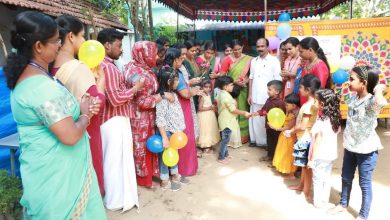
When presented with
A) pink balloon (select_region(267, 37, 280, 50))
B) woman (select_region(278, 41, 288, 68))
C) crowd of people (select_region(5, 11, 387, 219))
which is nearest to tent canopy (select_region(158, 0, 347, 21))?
crowd of people (select_region(5, 11, 387, 219))

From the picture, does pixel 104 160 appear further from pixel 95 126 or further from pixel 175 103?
pixel 175 103

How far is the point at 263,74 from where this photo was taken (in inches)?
184

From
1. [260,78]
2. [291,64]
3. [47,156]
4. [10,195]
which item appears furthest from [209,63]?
[47,156]

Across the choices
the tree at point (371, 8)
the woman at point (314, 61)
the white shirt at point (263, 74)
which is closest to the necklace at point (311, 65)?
the woman at point (314, 61)

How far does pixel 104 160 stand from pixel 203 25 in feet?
30.1

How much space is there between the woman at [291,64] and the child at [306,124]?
0.98 meters

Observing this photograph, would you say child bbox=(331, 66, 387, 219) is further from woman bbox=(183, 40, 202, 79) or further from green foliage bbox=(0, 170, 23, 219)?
green foliage bbox=(0, 170, 23, 219)

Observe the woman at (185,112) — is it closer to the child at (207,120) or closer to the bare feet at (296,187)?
the child at (207,120)

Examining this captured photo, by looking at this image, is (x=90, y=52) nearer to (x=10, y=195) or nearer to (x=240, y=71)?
(x=10, y=195)

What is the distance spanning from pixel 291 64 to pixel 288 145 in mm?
1199

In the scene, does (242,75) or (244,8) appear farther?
(244,8)

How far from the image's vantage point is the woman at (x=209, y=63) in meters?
5.03

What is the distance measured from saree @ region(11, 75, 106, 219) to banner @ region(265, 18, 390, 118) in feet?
13.4

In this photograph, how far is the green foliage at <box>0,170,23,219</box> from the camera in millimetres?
2307
